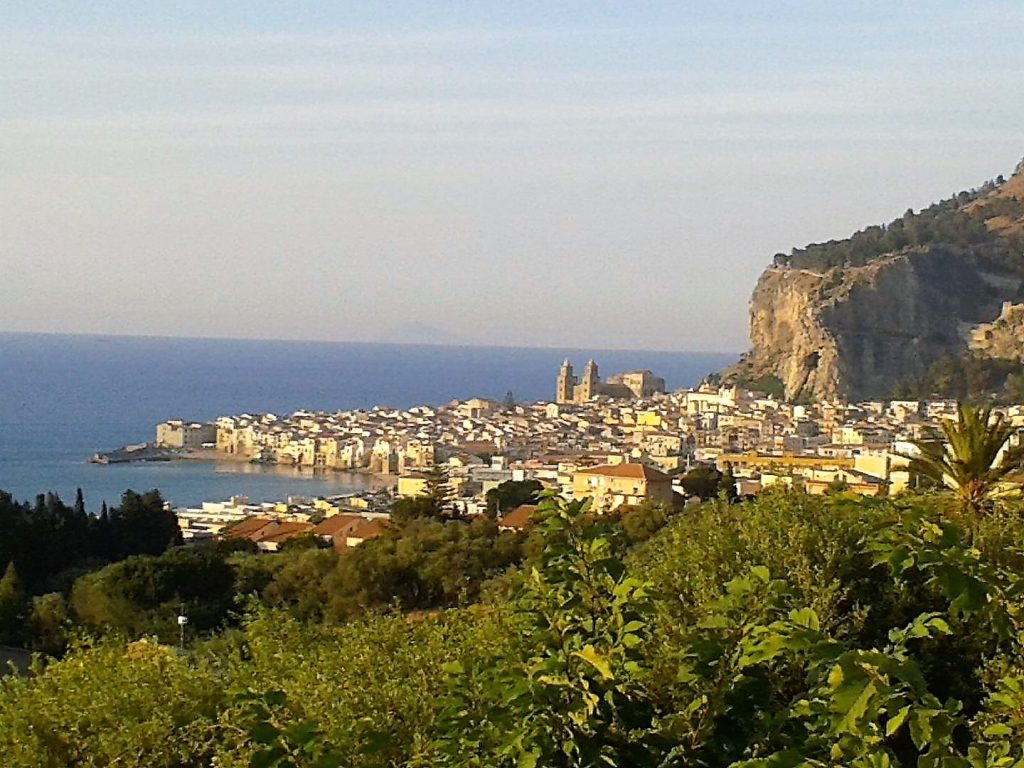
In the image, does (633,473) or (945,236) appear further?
(945,236)

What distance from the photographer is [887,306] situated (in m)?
77.2

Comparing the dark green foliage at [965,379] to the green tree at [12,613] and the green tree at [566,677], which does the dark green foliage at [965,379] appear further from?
the green tree at [566,677]

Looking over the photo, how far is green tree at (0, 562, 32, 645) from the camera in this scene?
51.9 ft

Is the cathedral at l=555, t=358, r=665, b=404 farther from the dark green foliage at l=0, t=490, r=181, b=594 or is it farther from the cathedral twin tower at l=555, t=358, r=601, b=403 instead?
the dark green foliage at l=0, t=490, r=181, b=594

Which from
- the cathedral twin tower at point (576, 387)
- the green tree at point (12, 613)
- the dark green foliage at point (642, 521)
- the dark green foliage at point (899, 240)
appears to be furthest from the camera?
the cathedral twin tower at point (576, 387)

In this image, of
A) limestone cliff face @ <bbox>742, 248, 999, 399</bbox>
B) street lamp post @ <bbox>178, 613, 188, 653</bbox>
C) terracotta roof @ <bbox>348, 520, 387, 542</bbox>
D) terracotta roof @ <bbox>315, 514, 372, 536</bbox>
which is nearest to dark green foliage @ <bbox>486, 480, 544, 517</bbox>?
terracotta roof @ <bbox>348, 520, 387, 542</bbox>

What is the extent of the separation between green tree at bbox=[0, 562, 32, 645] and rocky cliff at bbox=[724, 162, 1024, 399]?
205 feet

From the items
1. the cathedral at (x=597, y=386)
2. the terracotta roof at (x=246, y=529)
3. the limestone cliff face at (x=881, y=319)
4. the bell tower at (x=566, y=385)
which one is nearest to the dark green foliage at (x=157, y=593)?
the terracotta roof at (x=246, y=529)

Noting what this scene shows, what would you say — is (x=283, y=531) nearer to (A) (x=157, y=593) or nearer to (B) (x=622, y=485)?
(B) (x=622, y=485)

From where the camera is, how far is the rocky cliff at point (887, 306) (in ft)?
252

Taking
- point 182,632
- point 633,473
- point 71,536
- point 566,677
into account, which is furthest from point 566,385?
point 566,677

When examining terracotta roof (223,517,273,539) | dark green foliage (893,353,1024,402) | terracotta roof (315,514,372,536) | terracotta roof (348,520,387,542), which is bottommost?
terracotta roof (223,517,273,539)

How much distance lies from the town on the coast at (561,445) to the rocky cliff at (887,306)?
136 inches

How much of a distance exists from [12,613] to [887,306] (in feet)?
223
